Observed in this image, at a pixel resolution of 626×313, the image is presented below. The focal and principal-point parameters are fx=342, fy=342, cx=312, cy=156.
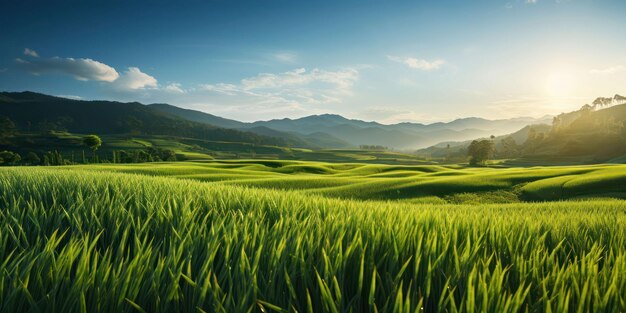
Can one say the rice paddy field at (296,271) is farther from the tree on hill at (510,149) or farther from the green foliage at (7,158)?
the tree on hill at (510,149)

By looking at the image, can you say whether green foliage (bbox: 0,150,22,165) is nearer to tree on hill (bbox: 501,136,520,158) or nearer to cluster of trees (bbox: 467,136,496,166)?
cluster of trees (bbox: 467,136,496,166)

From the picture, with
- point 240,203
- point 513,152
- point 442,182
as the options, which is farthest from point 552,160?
point 240,203

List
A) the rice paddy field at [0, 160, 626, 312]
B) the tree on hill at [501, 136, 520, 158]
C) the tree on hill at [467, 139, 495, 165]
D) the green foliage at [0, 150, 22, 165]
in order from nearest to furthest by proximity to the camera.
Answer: the rice paddy field at [0, 160, 626, 312]
the green foliage at [0, 150, 22, 165]
the tree on hill at [467, 139, 495, 165]
the tree on hill at [501, 136, 520, 158]

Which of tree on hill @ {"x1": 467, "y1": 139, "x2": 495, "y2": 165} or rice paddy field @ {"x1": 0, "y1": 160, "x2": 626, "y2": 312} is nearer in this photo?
rice paddy field @ {"x1": 0, "y1": 160, "x2": 626, "y2": 312}

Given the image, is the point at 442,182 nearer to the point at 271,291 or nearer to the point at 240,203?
the point at 240,203

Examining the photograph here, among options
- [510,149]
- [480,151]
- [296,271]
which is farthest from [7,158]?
[510,149]

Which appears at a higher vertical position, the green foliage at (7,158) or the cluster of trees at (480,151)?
the cluster of trees at (480,151)

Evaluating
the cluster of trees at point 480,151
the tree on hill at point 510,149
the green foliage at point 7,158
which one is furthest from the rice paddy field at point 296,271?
the tree on hill at point 510,149

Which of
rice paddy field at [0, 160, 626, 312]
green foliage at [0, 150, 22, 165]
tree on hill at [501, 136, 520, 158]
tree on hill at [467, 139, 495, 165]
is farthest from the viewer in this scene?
tree on hill at [501, 136, 520, 158]

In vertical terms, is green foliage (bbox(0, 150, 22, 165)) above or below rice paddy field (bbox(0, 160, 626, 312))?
below

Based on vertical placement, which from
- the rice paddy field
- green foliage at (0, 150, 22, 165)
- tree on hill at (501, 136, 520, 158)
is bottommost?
green foliage at (0, 150, 22, 165)

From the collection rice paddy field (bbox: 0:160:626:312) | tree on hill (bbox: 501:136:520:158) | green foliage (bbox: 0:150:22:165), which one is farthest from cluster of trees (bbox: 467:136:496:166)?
green foliage (bbox: 0:150:22:165)

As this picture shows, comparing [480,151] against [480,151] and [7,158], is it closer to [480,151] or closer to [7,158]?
[480,151]

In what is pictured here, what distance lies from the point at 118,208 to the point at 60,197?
8.22ft
